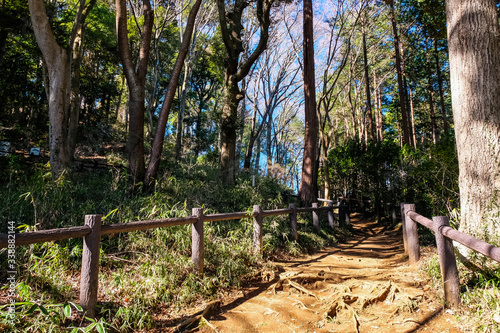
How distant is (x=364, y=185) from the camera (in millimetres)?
13188

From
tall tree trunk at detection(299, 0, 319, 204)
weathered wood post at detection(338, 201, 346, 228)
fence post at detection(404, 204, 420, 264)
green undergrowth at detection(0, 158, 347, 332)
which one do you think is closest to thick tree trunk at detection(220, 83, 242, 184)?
tall tree trunk at detection(299, 0, 319, 204)

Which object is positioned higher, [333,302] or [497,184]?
[497,184]

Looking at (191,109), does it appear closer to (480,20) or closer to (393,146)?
(393,146)

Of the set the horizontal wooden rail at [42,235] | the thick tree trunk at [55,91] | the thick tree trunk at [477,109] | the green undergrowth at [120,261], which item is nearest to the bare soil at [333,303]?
the green undergrowth at [120,261]

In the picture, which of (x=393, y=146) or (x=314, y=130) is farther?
(x=393, y=146)

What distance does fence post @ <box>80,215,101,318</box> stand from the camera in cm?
250

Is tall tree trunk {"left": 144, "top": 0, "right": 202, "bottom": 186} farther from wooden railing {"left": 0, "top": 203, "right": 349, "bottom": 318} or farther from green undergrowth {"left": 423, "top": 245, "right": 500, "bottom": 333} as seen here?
green undergrowth {"left": 423, "top": 245, "right": 500, "bottom": 333}

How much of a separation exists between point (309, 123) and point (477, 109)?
227 inches

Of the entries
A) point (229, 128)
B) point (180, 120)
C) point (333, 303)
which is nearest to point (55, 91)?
point (229, 128)

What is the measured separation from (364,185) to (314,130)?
577 centimetres

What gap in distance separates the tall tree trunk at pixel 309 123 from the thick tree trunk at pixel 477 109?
17.0ft

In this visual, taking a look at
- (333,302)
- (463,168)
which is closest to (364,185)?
(463,168)

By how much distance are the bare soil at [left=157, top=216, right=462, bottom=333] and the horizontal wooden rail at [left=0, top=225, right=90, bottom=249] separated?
4.22ft

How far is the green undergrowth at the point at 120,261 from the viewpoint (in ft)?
8.22
